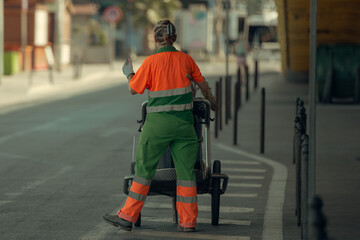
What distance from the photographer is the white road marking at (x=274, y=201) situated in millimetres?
7898

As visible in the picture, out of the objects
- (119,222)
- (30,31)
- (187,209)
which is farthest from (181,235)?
(30,31)

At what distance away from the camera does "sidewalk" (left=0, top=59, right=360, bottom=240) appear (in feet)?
28.7

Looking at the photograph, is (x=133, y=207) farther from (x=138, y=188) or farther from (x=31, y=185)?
(x=31, y=185)

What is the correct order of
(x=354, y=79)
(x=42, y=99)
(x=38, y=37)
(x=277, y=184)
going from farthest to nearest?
(x=38, y=37)
(x=42, y=99)
(x=354, y=79)
(x=277, y=184)

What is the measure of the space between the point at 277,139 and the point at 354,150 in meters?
1.82

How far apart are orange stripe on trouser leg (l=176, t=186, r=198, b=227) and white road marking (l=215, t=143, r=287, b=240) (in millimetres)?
591

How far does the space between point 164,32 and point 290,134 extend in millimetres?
8778

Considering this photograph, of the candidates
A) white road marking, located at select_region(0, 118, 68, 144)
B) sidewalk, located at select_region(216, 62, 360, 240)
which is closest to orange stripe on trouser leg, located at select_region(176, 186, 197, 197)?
sidewalk, located at select_region(216, 62, 360, 240)

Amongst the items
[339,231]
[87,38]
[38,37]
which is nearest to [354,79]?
[339,231]

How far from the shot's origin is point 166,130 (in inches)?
303

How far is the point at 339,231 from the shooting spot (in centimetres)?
777

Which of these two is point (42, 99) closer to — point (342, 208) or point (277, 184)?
point (277, 184)

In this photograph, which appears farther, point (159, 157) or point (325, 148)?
point (325, 148)

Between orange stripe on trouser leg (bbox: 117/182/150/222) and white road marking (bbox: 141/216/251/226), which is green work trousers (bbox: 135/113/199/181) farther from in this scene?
white road marking (bbox: 141/216/251/226)
